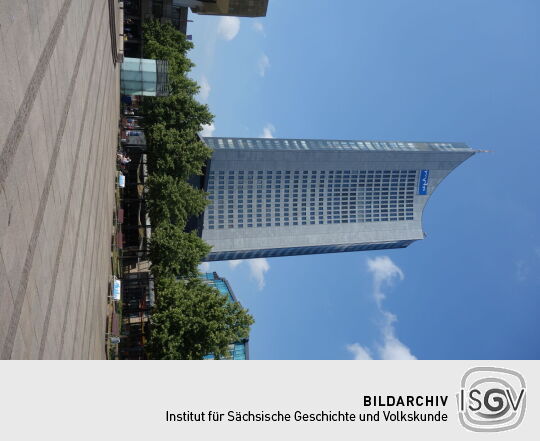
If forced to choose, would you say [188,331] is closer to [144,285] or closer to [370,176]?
[144,285]

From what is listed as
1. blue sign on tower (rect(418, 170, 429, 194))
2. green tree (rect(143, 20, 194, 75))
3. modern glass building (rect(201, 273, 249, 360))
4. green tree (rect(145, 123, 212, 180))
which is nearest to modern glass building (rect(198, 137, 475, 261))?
blue sign on tower (rect(418, 170, 429, 194))

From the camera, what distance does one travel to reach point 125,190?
174 ft

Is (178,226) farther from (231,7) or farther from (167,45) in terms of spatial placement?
(231,7)

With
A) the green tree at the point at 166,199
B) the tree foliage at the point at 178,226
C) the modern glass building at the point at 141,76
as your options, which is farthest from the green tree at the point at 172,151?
the modern glass building at the point at 141,76

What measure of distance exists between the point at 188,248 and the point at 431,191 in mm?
77716

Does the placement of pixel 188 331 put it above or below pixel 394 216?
A: below

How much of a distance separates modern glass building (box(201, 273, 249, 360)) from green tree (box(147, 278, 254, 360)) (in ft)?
96.5

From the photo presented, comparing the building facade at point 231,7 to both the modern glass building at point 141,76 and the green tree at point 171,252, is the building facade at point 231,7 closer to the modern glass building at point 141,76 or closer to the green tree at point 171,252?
the modern glass building at point 141,76

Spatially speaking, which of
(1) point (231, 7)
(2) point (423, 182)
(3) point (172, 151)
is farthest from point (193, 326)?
(2) point (423, 182)

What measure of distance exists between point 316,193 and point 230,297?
2965 cm
